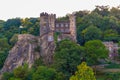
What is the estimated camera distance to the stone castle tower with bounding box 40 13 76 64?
84.6m

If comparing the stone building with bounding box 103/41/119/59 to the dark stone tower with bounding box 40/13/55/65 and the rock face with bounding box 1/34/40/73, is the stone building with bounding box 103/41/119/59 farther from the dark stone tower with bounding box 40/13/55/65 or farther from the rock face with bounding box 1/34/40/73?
the rock face with bounding box 1/34/40/73

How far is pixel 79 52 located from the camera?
260 ft

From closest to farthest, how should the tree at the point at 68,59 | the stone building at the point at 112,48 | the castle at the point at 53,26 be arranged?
the tree at the point at 68,59, the castle at the point at 53,26, the stone building at the point at 112,48

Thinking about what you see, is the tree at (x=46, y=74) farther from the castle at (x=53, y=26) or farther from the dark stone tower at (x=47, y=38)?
the castle at (x=53, y=26)

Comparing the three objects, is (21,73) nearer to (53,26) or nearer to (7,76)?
(7,76)

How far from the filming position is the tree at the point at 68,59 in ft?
254

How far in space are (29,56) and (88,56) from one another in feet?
37.2

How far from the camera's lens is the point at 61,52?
258 ft

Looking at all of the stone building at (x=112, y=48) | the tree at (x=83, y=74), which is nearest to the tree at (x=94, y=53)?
the stone building at (x=112, y=48)

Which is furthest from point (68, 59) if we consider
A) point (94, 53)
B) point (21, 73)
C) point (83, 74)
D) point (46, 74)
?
point (21, 73)

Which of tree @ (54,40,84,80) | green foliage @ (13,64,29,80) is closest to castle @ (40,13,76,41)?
tree @ (54,40,84,80)

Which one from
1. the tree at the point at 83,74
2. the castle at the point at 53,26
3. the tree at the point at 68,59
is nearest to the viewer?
the tree at the point at 83,74

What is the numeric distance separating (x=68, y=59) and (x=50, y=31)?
384 inches

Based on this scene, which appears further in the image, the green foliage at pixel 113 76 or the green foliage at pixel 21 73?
the green foliage at pixel 21 73
